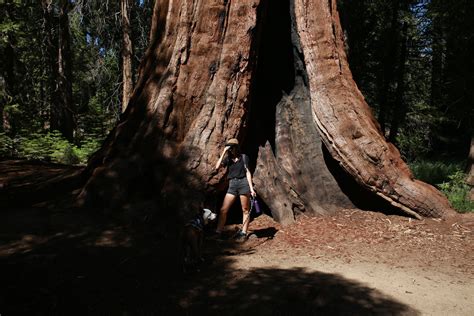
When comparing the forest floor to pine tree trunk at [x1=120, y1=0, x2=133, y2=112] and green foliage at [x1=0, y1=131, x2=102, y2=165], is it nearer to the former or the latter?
pine tree trunk at [x1=120, y1=0, x2=133, y2=112]

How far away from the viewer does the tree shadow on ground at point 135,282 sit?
4066 mm

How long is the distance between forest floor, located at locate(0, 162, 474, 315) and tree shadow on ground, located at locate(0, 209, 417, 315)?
0.04 feet

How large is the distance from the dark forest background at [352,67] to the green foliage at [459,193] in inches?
13.8

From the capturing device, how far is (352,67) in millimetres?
19219

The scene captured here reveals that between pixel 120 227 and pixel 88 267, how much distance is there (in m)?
1.36

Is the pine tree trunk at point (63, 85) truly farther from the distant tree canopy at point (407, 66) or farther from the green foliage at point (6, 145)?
the distant tree canopy at point (407, 66)

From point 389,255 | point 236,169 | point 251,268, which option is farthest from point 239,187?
point 389,255

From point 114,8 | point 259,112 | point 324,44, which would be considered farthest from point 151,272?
point 114,8

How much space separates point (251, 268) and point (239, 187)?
173cm

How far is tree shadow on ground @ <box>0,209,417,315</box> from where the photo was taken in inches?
160

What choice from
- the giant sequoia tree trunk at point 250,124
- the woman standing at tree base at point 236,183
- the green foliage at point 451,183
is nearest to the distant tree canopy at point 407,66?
the green foliage at point 451,183

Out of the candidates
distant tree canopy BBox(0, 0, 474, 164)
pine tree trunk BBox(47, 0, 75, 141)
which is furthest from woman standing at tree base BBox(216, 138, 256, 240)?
pine tree trunk BBox(47, 0, 75, 141)

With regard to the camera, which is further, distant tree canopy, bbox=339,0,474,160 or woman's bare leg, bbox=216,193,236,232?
distant tree canopy, bbox=339,0,474,160

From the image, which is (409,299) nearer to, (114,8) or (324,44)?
(324,44)
